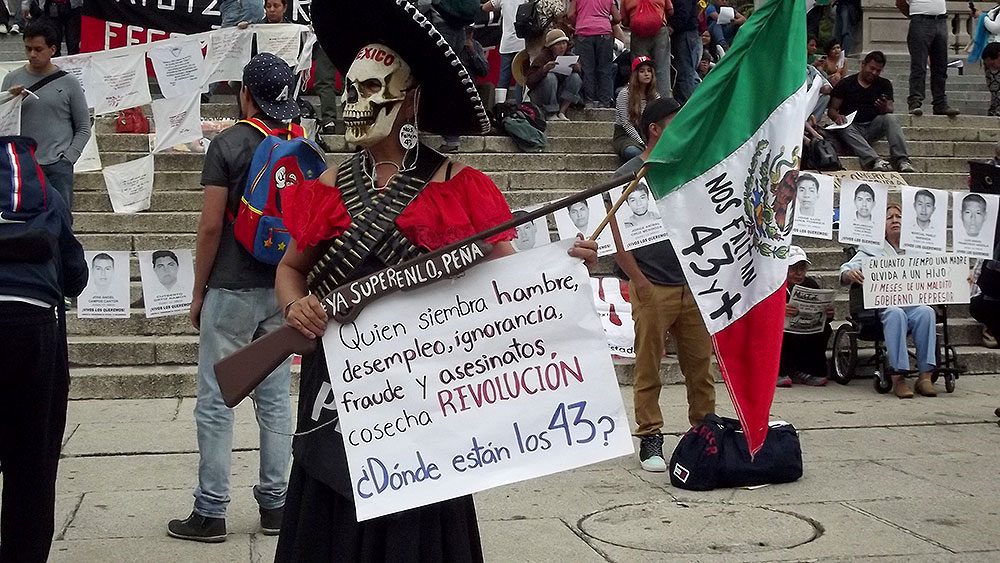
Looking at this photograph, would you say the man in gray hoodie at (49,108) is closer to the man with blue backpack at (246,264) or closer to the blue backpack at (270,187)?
the man with blue backpack at (246,264)

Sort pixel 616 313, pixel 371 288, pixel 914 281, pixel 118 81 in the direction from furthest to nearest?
1. pixel 118 81
2. pixel 616 313
3. pixel 914 281
4. pixel 371 288

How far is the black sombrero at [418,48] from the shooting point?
3363mm

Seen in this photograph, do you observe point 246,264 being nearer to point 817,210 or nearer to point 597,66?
point 817,210

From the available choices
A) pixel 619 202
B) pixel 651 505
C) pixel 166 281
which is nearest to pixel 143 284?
pixel 166 281

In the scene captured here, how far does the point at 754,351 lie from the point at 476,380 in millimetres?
925

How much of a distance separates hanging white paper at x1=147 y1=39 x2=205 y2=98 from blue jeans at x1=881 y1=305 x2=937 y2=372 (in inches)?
280

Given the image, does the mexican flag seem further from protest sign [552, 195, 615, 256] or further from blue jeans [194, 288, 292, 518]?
protest sign [552, 195, 615, 256]

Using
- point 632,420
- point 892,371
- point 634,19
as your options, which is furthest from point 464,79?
point 634,19

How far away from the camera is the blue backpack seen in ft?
15.9

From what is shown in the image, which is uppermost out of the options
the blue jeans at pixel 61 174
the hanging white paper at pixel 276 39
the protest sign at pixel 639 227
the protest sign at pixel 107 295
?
the hanging white paper at pixel 276 39

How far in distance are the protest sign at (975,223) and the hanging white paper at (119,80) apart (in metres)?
7.67

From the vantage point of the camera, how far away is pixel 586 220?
9430 millimetres

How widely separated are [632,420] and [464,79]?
4.82m

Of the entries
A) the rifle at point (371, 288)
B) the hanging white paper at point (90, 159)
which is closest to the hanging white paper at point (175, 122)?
the hanging white paper at point (90, 159)
